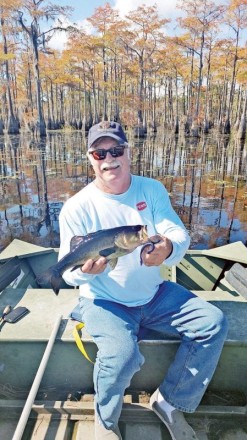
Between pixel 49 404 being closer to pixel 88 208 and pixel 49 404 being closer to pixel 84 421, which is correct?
pixel 84 421

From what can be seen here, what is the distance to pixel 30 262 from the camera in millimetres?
4438

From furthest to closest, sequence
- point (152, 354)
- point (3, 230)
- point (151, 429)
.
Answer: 1. point (3, 230)
2. point (152, 354)
3. point (151, 429)

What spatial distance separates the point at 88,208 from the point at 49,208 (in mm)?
6815

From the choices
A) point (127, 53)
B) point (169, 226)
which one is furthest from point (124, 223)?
point (127, 53)

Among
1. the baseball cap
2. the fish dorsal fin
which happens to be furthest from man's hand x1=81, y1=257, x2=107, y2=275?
the baseball cap

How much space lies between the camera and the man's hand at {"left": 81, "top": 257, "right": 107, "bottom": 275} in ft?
7.14

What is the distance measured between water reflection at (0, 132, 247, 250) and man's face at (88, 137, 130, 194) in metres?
4.51

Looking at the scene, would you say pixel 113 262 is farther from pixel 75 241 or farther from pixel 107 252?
pixel 75 241

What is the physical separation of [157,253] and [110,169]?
82 centimetres

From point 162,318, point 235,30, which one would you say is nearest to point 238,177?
point 162,318

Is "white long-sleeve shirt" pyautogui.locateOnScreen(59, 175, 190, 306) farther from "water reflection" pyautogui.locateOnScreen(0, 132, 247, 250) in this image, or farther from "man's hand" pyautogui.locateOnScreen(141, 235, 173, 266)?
"water reflection" pyautogui.locateOnScreen(0, 132, 247, 250)

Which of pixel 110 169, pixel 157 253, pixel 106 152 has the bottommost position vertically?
pixel 157 253

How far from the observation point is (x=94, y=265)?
219 cm

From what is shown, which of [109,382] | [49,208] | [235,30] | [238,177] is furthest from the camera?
[235,30]
